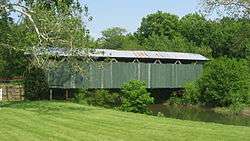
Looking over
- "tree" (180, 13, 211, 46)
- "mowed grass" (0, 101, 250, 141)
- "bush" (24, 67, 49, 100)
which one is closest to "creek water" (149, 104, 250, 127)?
"bush" (24, 67, 49, 100)

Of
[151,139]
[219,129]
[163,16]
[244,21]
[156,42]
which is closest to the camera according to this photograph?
[151,139]

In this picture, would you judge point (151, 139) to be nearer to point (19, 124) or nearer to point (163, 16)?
point (19, 124)

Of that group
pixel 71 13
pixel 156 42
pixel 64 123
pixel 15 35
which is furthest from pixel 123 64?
pixel 156 42

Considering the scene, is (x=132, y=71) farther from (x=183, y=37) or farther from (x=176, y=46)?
(x=183, y=37)

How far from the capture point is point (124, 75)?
4078cm

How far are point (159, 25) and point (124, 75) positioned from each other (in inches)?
1771

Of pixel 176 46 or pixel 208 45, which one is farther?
pixel 208 45

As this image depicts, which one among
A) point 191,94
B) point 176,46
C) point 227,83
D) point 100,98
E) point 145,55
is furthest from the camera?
point 176,46

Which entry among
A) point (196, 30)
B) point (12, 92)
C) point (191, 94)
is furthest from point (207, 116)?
point (196, 30)

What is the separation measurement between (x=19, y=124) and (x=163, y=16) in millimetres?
68327

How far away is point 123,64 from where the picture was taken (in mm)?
40594

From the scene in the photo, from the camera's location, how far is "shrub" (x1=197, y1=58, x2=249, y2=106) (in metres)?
41.4

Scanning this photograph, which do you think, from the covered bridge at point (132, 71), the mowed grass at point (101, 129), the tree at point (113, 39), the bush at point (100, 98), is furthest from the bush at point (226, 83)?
the tree at point (113, 39)

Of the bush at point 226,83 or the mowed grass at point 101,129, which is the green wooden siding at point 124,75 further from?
the mowed grass at point 101,129
